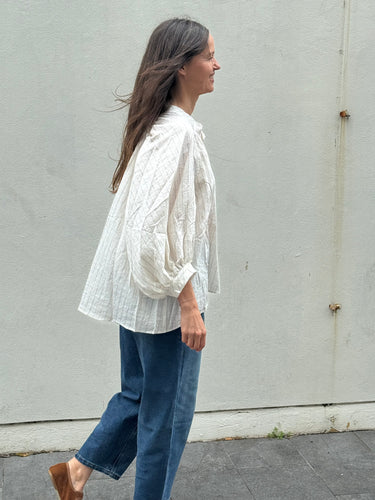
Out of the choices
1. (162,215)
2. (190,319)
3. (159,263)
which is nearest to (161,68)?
(162,215)

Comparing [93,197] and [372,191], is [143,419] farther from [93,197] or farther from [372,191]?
[372,191]

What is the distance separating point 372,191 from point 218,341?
1160 millimetres

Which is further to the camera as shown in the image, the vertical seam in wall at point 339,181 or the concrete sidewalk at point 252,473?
the vertical seam in wall at point 339,181

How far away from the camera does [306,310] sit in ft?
11.6

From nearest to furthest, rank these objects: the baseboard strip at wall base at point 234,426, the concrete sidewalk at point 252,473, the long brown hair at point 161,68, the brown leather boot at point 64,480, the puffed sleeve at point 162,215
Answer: the puffed sleeve at point 162,215, the long brown hair at point 161,68, the brown leather boot at point 64,480, the concrete sidewalk at point 252,473, the baseboard strip at wall base at point 234,426

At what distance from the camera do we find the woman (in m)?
2.14

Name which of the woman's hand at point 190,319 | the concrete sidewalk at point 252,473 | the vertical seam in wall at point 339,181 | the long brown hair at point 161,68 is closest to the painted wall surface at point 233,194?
the vertical seam in wall at point 339,181

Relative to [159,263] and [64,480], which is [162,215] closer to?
[159,263]

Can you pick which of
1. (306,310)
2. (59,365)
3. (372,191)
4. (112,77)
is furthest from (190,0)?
(59,365)

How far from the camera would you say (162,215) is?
2104 millimetres

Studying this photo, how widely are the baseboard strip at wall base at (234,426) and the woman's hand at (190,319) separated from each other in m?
1.43

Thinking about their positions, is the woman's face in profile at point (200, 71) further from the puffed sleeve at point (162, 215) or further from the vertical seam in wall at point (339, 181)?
the vertical seam in wall at point (339, 181)

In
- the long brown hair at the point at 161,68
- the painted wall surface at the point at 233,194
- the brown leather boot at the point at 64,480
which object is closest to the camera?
the long brown hair at the point at 161,68

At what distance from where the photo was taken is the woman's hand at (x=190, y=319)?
2176 millimetres
